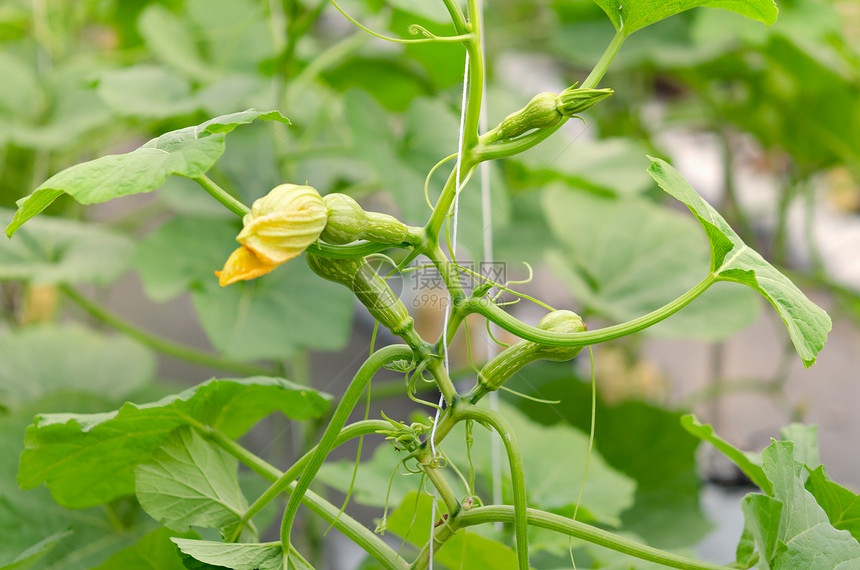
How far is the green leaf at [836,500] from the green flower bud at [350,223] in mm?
241

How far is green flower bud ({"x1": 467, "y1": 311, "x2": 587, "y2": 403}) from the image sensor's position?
28 centimetres

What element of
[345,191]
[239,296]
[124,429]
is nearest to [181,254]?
[239,296]

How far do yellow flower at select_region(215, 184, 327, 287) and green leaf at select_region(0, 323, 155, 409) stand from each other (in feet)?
1.57

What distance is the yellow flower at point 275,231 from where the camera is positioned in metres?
0.23

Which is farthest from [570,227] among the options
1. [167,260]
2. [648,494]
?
[167,260]

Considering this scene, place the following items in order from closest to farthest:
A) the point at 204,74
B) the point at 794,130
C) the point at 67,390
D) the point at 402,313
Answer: the point at 402,313 → the point at 67,390 → the point at 204,74 → the point at 794,130

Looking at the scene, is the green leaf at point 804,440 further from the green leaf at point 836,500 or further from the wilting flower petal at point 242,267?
the wilting flower petal at point 242,267

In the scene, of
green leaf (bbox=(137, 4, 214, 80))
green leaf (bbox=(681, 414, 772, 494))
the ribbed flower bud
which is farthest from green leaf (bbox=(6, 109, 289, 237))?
green leaf (bbox=(137, 4, 214, 80))

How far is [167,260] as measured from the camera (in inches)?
28.1

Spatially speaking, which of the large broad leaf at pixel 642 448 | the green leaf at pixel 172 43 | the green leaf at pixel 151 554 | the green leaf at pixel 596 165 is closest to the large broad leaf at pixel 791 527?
the green leaf at pixel 151 554

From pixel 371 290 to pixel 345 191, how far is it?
551 millimetres

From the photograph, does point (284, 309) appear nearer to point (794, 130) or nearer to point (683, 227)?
point (683, 227)

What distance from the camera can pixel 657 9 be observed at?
31 cm

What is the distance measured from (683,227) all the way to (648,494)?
0.93 feet
